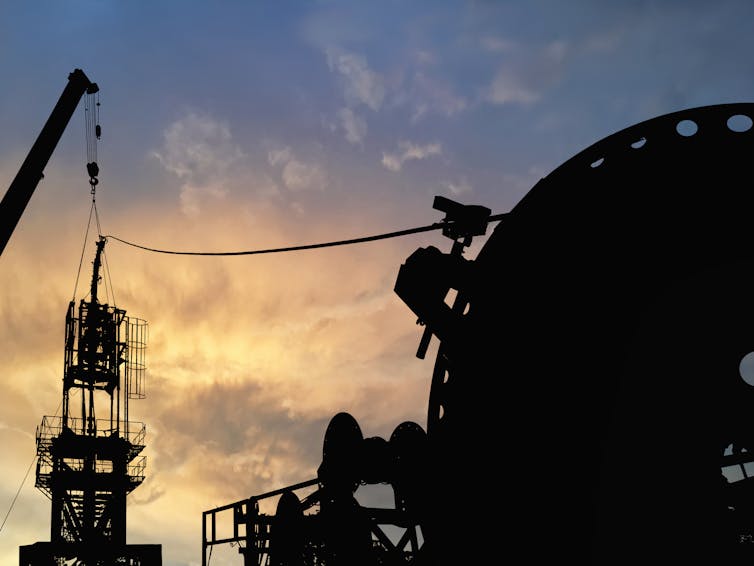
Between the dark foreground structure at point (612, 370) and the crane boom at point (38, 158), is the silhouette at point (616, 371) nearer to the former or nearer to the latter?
the dark foreground structure at point (612, 370)

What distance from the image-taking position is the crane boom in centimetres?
2295

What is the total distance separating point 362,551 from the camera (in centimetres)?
1571

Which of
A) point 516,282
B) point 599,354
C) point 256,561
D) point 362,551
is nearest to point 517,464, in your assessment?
point 599,354

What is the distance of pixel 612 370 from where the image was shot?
8109 millimetres

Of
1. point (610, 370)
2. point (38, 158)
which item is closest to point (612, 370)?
point (610, 370)

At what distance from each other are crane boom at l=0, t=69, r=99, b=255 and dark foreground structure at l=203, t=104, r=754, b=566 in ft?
59.5

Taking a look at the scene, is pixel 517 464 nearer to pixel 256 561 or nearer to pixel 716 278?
pixel 716 278

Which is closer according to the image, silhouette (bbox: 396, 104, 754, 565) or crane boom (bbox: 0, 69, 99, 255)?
silhouette (bbox: 396, 104, 754, 565)

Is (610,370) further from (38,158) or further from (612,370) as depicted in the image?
(38,158)

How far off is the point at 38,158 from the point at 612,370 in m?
22.6

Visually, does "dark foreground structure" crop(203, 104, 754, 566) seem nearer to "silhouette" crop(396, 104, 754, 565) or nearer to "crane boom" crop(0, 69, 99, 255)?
"silhouette" crop(396, 104, 754, 565)

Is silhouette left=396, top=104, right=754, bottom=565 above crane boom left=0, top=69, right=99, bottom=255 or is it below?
below

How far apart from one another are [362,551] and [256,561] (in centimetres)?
482

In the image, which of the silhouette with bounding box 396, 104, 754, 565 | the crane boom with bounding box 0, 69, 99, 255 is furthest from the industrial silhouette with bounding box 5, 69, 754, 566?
the crane boom with bounding box 0, 69, 99, 255
